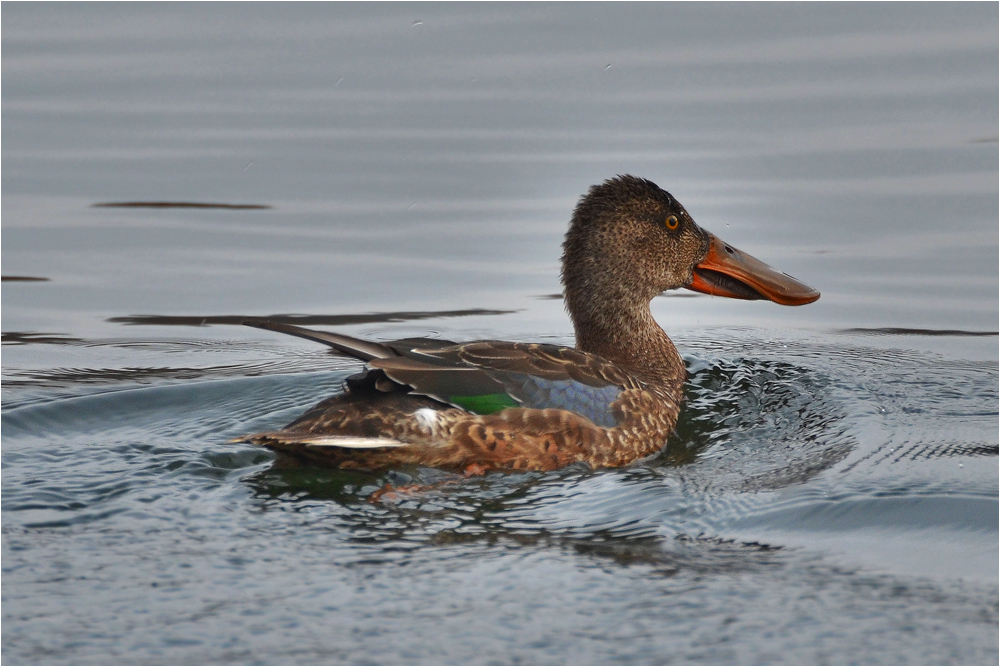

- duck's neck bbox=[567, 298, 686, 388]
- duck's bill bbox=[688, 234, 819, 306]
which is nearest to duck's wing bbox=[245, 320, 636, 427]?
duck's neck bbox=[567, 298, 686, 388]

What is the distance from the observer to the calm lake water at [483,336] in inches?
177

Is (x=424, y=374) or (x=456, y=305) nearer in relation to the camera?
(x=424, y=374)

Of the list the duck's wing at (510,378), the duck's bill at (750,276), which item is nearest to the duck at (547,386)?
the duck's wing at (510,378)

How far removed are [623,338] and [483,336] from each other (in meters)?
1.61

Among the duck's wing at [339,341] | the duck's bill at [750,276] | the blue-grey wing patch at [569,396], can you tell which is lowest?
the blue-grey wing patch at [569,396]

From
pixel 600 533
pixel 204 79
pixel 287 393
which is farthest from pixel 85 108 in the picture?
pixel 600 533

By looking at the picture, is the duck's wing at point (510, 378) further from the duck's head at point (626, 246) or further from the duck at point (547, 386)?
the duck's head at point (626, 246)

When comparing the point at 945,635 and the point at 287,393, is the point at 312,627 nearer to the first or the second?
the point at 945,635

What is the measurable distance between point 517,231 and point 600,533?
5.50 metres

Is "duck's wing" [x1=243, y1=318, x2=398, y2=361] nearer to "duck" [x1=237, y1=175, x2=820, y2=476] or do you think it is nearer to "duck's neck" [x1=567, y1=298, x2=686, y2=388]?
"duck" [x1=237, y1=175, x2=820, y2=476]

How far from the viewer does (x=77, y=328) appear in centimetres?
910

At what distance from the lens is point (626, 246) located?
7508 mm

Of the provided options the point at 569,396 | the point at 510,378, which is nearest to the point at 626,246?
the point at 569,396

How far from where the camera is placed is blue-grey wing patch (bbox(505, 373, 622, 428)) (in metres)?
6.32
